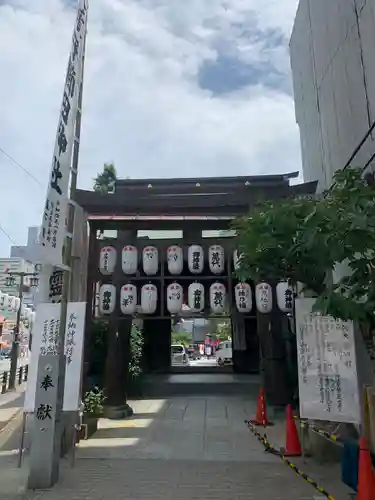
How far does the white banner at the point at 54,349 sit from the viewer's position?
22.7 feet

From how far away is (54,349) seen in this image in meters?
6.98

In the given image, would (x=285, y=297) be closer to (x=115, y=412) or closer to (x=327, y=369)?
(x=327, y=369)

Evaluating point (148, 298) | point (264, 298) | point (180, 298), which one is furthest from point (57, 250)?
point (264, 298)

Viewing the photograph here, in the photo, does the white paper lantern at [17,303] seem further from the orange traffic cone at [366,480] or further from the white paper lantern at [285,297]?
the orange traffic cone at [366,480]

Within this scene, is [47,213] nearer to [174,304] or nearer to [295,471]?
[174,304]

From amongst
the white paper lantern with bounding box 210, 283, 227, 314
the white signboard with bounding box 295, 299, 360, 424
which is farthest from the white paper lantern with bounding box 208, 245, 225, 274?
the white signboard with bounding box 295, 299, 360, 424

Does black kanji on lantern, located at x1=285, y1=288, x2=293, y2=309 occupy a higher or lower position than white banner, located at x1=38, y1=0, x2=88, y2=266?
lower

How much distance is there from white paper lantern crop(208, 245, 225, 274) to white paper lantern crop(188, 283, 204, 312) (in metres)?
0.54

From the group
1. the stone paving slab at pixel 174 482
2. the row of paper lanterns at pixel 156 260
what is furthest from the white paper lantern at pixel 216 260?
the stone paving slab at pixel 174 482

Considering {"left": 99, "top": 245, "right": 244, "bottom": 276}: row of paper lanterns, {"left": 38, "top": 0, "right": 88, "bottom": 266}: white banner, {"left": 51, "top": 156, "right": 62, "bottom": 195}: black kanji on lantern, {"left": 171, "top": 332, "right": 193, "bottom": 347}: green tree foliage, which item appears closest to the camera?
{"left": 38, "top": 0, "right": 88, "bottom": 266}: white banner

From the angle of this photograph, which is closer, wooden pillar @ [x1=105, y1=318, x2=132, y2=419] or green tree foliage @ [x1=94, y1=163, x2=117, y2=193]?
wooden pillar @ [x1=105, y1=318, x2=132, y2=419]

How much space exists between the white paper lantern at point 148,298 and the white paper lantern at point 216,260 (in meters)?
1.52

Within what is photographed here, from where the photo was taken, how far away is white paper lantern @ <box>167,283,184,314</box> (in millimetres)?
9750

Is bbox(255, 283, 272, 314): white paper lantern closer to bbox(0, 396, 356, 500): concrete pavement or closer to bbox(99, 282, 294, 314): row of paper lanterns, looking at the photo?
bbox(99, 282, 294, 314): row of paper lanterns
